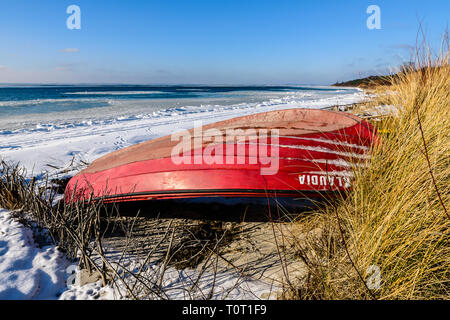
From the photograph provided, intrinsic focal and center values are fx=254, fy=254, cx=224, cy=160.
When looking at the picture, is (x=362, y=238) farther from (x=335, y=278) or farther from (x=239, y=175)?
(x=239, y=175)

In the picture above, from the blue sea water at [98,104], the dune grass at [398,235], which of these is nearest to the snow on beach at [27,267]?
the dune grass at [398,235]

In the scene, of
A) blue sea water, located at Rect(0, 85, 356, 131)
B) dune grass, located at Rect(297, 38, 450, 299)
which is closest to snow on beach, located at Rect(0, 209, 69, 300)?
dune grass, located at Rect(297, 38, 450, 299)

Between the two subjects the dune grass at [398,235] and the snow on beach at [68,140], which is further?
the snow on beach at [68,140]

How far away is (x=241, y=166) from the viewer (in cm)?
236

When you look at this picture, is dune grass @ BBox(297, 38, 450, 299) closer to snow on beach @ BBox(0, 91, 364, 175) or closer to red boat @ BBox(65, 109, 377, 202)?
red boat @ BBox(65, 109, 377, 202)

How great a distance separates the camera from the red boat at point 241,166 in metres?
2.26

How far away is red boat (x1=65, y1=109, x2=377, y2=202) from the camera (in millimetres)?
2256

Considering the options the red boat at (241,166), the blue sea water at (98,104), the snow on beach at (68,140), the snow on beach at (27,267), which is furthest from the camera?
the blue sea water at (98,104)

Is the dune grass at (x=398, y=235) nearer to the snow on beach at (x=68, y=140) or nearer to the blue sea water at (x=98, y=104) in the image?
the snow on beach at (x=68, y=140)

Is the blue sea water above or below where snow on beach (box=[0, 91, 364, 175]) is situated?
above

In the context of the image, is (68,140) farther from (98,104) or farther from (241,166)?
(98,104)

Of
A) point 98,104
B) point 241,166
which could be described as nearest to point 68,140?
point 241,166

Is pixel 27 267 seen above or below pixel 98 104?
below
